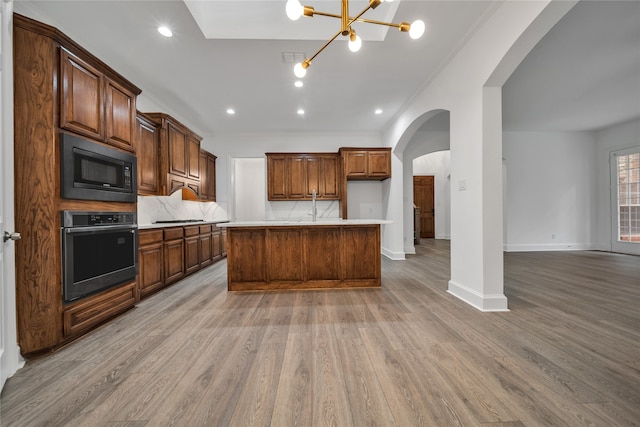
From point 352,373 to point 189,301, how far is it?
2204 millimetres

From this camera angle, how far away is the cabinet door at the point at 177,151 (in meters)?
3.78

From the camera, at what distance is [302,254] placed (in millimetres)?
3355

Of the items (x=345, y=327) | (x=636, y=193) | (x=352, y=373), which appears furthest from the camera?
(x=636, y=193)

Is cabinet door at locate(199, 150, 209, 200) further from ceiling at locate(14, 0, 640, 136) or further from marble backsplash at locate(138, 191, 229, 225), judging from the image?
ceiling at locate(14, 0, 640, 136)

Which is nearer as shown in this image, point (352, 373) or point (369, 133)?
point (352, 373)

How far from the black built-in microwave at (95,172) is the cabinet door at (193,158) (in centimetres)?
182

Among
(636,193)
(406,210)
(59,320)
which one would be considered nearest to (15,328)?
(59,320)

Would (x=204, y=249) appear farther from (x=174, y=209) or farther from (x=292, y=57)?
(x=292, y=57)

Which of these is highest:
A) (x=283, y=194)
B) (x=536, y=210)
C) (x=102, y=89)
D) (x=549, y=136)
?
(x=549, y=136)

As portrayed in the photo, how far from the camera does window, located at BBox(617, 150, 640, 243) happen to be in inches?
219

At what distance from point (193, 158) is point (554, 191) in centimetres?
835

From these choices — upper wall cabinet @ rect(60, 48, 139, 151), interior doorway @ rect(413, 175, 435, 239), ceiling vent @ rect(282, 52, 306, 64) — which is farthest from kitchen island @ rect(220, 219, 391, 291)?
interior doorway @ rect(413, 175, 435, 239)

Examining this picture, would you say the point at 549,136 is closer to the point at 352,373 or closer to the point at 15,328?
the point at 352,373

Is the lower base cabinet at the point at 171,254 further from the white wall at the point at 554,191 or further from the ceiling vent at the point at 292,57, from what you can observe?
the white wall at the point at 554,191
